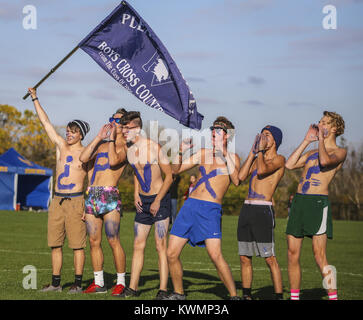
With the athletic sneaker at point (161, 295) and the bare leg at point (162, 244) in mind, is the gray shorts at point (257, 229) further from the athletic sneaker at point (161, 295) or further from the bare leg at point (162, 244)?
the athletic sneaker at point (161, 295)

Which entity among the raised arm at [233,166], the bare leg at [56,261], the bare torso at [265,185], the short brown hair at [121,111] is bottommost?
the bare leg at [56,261]

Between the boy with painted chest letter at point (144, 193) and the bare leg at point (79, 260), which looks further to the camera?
the bare leg at point (79, 260)

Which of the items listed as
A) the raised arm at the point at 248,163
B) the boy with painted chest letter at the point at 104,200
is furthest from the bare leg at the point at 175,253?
→ the raised arm at the point at 248,163

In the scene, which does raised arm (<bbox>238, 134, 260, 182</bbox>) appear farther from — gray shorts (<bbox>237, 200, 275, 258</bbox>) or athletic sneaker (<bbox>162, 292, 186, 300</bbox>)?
athletic sneaker (<bbox>162, 292, 186, 300</bbox>)

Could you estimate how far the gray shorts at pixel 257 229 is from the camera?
8.33 m

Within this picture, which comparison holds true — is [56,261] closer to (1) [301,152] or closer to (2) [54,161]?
(1) [301,152]

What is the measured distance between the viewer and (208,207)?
8055 mm

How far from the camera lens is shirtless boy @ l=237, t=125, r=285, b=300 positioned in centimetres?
832

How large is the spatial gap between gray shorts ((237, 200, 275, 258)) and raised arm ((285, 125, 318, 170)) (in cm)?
64

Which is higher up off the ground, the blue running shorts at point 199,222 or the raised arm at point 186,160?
the raised arm at point 186,160

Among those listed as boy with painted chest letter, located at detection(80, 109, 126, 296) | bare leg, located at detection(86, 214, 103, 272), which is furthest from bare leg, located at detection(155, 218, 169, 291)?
bare leg, located at detection(86, 214, 103, 272)

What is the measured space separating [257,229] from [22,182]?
33.9 meters
